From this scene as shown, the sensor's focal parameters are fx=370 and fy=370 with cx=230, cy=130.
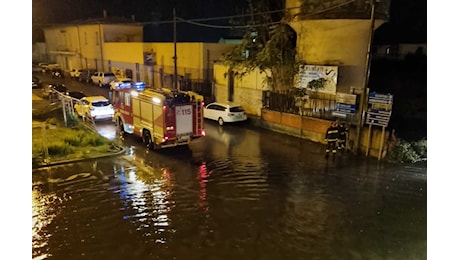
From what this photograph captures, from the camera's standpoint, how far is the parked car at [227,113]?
812 inches

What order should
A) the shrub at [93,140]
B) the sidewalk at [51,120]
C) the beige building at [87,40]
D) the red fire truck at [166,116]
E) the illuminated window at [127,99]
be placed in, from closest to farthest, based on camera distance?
1. the sidewalk at [51,120]
2. the red fire truck at [166,116]
3. the shrub at [93,140]
4. the illuminated window at [127,99]
5. the beige building at [87,40]

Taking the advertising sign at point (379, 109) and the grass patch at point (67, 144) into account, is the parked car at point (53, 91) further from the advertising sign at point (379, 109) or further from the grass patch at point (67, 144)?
the advertising sign at point (379, 109)

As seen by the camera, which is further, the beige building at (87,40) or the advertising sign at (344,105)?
the beige building at (87,40)

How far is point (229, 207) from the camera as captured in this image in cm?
1001

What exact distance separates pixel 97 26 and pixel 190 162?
92.0ft

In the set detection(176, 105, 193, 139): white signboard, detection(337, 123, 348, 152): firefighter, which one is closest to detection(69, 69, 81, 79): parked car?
detection(176, 105, 193, 139): white signboard

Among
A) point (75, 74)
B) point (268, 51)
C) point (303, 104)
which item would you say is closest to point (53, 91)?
point (75, 74)

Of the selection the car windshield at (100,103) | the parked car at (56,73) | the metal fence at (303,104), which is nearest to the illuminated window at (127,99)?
the car windshield at (100,103)

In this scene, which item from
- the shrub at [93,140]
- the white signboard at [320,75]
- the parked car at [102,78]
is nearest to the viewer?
the shrub at [93,140]

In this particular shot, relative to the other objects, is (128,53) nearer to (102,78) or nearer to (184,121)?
(102,78)

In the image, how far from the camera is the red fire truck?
14.9 metres

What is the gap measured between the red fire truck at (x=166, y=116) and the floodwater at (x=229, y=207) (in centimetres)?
72

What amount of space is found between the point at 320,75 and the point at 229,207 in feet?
36.8

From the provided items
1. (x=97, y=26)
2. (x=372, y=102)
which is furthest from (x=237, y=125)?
(x=97, y=26)
